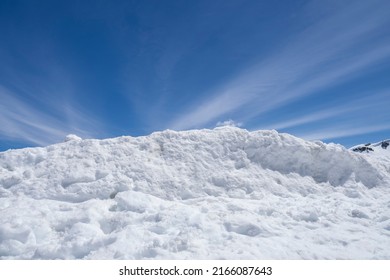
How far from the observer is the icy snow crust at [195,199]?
6.88m

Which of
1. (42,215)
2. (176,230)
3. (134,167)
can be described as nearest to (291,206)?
(176,230)

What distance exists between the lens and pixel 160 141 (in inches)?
476

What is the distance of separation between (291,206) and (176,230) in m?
3.77

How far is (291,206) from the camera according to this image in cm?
939

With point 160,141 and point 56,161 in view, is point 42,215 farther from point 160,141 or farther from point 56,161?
point 160,141

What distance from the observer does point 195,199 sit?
970cm

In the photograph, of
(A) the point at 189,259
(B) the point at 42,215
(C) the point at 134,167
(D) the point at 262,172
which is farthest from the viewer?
(D) the point at 262,172

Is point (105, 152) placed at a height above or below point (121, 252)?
above

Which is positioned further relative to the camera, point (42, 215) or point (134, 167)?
point (134, 167)

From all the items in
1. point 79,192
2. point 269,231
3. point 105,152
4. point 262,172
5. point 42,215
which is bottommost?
point 269,231

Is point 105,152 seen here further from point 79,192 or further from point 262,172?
point 262,172

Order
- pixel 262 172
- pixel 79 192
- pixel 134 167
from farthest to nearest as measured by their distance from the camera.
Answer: pixel 262 172
pixel 134 167
pixel 79 192

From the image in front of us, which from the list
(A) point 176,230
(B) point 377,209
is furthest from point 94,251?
(B) point 377,209

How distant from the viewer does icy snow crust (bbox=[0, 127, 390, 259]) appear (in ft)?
22.6
